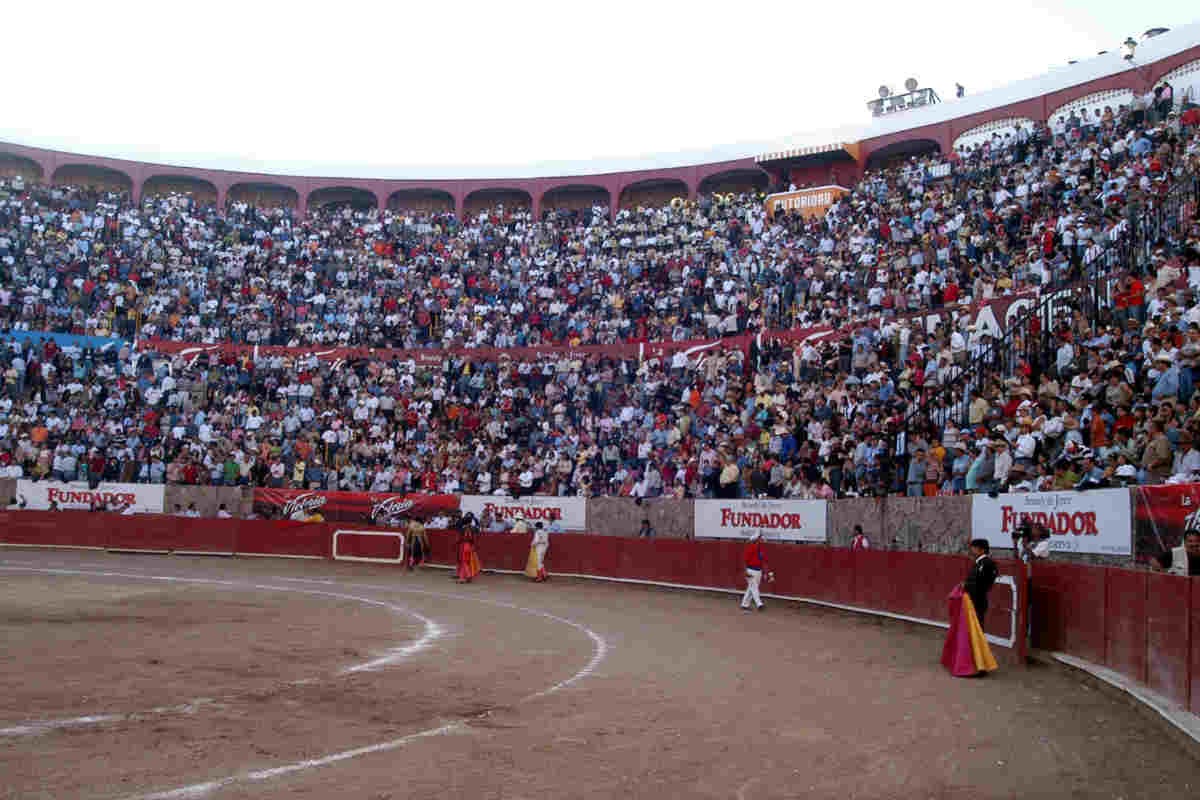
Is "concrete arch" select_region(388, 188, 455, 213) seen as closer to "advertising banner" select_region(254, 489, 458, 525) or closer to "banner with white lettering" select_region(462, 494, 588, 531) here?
"advertising banner" select_region(254, 489, 458, 525)

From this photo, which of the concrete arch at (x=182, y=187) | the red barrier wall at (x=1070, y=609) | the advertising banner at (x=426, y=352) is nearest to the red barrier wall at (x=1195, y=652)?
the red barrier wall at (x=1070, y=609)

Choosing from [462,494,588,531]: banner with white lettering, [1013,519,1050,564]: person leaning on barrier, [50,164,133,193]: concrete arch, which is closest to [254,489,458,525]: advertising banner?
[462,494,588,531]: banner with white lettering

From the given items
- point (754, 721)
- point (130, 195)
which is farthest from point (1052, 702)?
point (130, 195)

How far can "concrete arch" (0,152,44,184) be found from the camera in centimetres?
4441

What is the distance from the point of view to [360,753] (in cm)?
723

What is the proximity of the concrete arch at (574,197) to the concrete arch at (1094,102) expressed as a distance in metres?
19.0

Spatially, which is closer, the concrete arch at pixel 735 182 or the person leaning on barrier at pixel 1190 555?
the person leaning on barrier at pixel 1190 555

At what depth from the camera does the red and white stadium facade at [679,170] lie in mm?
33625

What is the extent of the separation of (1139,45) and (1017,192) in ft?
26.0

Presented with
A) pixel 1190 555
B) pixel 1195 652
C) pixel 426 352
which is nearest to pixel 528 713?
pixel 1195 652

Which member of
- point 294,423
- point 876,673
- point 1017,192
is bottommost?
point 876,673

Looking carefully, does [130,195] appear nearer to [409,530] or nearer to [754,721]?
[409,530]

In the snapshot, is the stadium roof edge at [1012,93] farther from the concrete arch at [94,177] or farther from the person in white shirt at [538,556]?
the concrete arch at [94,177]

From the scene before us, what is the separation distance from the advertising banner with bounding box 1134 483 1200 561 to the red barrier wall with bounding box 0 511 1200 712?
1.87 ft
